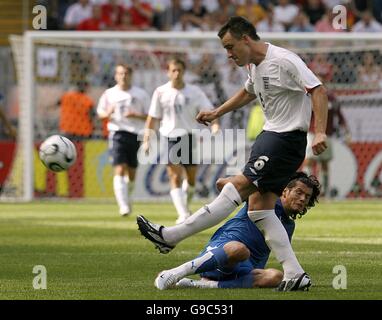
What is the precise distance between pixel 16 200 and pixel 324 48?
7144mm

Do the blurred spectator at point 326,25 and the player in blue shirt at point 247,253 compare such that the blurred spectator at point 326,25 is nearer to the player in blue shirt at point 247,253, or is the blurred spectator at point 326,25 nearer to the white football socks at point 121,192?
the white football socks at point 121,192

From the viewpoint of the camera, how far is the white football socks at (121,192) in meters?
18.0

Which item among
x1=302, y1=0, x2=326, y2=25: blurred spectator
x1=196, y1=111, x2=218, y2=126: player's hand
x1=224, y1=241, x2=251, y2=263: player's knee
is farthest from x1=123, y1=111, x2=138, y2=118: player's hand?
x1=224, y1=241, x2=251, y2=263: player's knee

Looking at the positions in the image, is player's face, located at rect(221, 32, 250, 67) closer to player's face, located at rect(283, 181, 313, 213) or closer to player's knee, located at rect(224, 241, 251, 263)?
player's face, located at rect(283, 181, 313, 213)

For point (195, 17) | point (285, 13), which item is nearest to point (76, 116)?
point (195, 17)

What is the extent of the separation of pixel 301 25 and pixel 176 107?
30.7ft

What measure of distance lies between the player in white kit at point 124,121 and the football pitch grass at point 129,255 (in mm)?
759

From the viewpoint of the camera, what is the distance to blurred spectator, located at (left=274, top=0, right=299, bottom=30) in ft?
87.7

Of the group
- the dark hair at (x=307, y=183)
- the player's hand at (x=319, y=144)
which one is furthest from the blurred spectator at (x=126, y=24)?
the player's hand at (x=319, y=144)

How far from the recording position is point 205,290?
873cm

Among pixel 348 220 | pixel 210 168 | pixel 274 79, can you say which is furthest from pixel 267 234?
pixel 210 168

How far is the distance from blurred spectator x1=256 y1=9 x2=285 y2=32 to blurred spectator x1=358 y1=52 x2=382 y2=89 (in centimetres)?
292

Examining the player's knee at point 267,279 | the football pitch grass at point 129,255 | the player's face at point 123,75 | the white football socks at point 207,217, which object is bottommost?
the football pitch grass at point 129,255

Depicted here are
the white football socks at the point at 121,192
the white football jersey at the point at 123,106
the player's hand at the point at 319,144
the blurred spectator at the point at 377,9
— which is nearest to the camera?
the player's hand at the point at 319,144
